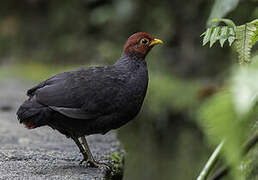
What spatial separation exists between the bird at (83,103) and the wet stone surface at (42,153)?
0.57ft

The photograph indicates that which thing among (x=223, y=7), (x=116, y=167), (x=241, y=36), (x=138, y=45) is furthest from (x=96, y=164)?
(x=241, y=36)

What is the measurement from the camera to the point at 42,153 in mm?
3137

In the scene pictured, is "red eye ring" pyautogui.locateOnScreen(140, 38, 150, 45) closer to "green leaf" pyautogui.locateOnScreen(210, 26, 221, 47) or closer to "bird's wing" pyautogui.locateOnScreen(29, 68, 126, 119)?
"bird's wing" pyautogui.locateOnScreen(29, 68, 126, 119)

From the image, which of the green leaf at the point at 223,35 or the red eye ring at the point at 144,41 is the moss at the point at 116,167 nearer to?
the red eye ring at the point at 144,41

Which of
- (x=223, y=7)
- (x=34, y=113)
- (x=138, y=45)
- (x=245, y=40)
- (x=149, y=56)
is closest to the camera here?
(x=245, y=40)

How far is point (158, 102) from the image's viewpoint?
6.29m

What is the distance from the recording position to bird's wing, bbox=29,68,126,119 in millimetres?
2777

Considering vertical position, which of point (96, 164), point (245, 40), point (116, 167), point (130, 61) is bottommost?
point (116, 167)

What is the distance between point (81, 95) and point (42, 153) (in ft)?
1.84

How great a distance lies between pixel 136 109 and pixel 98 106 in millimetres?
236

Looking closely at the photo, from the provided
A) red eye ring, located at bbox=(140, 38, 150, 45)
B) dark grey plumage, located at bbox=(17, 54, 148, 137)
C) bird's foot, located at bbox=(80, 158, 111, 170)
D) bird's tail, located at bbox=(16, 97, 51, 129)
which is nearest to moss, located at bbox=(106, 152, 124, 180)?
bird's foot, located at bbox=(80, 158, 111, 170)

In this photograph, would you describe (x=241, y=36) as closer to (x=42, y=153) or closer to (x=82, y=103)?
(x=82, y=103)

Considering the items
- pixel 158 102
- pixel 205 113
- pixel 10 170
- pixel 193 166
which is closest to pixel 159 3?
pixel 158 102

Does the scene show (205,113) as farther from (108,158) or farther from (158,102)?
(158,102)
